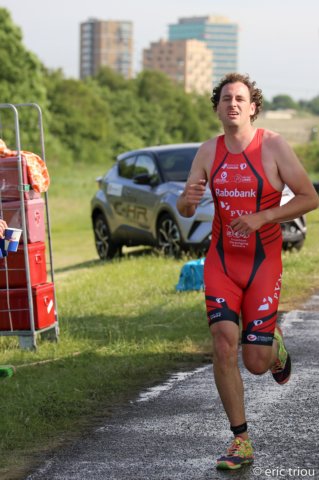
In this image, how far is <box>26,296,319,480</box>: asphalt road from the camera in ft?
19.1

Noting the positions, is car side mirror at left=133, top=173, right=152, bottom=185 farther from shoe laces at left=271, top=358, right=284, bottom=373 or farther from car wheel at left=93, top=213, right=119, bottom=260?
shoe laces at left=271, top=358, right=284, bottom=373

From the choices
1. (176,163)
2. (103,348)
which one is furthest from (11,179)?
(176,163)

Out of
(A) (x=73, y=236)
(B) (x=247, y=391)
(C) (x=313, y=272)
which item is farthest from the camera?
(A) (x=73, y=236)

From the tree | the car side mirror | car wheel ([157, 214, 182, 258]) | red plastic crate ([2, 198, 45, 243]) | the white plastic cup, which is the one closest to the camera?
the white plastic cup

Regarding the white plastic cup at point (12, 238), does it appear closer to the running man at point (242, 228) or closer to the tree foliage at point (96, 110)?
the running man at point (242, 228)

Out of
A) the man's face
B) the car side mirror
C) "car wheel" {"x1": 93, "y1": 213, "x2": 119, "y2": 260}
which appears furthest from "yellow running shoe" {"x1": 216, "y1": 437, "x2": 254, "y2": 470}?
"car wheel" {"x1": 93, "y1": 213, "x2": 119, "y2": 260}

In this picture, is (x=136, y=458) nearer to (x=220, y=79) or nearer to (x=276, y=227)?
(x=276, y=227)

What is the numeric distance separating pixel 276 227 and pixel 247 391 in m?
1.96

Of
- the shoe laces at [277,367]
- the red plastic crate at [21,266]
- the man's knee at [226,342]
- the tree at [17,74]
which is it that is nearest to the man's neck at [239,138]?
the man's knee at [226,342]

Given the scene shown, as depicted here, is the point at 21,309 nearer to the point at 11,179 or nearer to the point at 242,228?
the point at 11,179

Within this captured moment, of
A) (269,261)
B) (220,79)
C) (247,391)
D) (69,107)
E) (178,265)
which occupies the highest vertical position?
(220,79)

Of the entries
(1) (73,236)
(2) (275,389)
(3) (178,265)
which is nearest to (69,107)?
(1) (73,236)

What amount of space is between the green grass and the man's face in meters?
2.04

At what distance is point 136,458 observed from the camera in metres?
6.11
